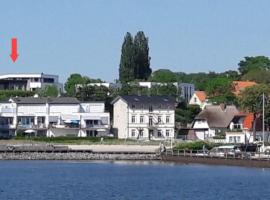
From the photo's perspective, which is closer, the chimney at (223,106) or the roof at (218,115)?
the roof at (218,115)

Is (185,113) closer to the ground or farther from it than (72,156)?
farther from it

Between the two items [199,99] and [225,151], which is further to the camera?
[199,99]

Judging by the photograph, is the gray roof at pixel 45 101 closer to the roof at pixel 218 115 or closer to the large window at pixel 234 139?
the roof at pixel 218 115

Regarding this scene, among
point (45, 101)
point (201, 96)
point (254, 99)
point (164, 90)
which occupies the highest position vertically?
point (164, 90)

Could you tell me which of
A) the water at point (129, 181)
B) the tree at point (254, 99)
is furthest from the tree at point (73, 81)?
the water at point (129, 181)

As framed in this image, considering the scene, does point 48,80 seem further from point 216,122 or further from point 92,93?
point 216,122

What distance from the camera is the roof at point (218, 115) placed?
388ft

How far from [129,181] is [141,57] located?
7948 centimetres

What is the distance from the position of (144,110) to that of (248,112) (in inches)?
474

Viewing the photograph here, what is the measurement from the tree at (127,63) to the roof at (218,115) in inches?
1134

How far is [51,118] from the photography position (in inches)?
4569

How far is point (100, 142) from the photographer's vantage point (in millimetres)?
105750

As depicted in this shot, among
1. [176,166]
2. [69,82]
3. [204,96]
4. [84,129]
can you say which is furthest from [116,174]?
[69,82]

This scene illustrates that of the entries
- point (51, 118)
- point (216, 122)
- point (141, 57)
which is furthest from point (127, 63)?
point (51, 118)
